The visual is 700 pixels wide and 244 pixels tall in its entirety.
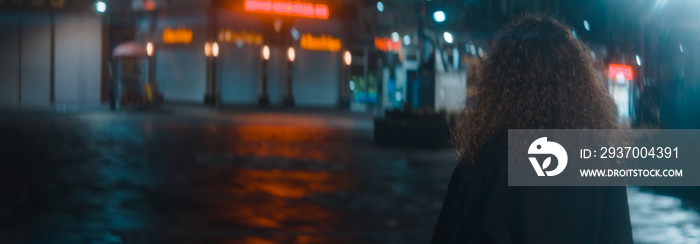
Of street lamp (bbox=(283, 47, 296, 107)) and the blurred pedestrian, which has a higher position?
street lamp (bbox=(283, 47, 296, 107))

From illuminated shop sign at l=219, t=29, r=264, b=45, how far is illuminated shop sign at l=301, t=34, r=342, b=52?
100 inches

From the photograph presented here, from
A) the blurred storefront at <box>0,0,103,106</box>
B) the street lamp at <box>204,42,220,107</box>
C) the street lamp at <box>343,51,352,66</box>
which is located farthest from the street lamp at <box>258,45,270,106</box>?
the blurred storefront at <box>0,0,103,106</box>

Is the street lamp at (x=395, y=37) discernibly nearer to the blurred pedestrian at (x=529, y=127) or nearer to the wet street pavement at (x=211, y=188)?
the wet street pavement at (x=211, y=188)

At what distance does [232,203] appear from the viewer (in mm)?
10391

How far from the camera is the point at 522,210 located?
2.48 metres

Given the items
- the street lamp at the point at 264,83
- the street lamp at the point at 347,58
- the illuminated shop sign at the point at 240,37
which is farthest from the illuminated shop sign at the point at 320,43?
the illuminated shop sign at the point at 240,37

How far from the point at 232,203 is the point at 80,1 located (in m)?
27.0

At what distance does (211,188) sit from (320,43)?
36.6 m

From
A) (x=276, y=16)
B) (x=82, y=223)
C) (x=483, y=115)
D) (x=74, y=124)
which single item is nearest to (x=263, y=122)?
(x=74, y=124)

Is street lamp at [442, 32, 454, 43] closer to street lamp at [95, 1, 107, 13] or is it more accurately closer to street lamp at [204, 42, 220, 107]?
street lamp at [95, 1, 107, 13]

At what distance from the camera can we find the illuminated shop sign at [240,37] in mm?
45375

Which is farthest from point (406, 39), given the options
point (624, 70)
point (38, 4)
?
point (38, 4)

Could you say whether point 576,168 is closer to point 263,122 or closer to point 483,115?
point 483,115

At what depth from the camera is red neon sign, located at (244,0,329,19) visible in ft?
147
